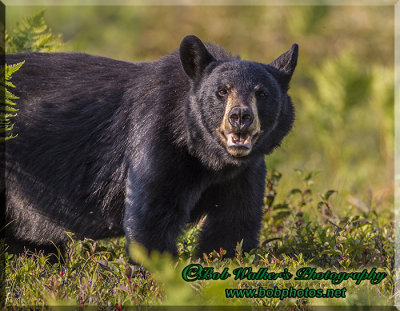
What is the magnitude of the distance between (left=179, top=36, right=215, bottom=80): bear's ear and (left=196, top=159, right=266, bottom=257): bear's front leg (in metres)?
0.84

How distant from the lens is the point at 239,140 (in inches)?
156

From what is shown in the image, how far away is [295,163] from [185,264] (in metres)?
5.50

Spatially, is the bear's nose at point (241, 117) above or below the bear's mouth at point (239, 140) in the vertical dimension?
above

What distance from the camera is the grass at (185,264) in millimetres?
3369

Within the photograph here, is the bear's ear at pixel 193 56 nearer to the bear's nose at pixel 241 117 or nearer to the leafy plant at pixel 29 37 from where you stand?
the bear's nose at pixel 241 117

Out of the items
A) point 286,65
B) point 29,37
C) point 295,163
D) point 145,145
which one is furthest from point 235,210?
point 295,163

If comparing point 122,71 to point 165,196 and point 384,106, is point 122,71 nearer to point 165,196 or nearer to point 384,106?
point 165,196

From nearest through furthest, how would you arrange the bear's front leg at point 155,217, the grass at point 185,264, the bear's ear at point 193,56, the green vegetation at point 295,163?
the grass at point 185,264 < the green vegetation at point 295,163 < the bear's front leg at point 155,217 < the bear's ear at point 193,56

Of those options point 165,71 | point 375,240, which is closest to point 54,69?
point 165,71

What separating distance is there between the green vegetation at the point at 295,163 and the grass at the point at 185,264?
0.04 feet

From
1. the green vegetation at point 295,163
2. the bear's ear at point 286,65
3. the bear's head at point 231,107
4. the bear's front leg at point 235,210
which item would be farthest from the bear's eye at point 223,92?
the green vegetation at point 295,163

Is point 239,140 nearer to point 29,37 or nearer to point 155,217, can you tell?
point 155,217

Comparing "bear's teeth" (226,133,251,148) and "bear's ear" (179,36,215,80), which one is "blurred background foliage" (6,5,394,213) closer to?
"bear's ear" (179,36,215,80)

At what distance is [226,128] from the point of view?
397 cm
